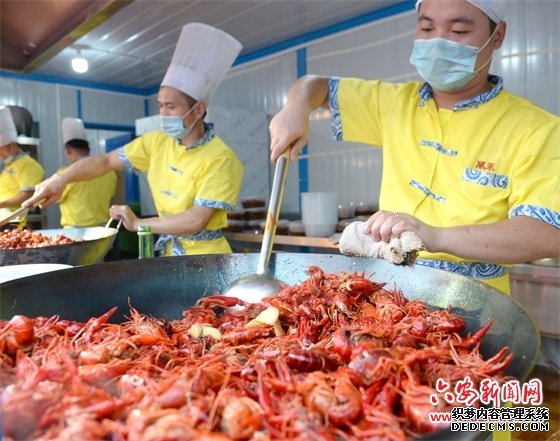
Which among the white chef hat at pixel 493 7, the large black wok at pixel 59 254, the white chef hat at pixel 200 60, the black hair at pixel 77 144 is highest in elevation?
the white chef hat at pixel 200 60

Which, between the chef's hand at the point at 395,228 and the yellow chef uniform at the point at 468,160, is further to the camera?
the yellow chef uniform at the point at 468,160

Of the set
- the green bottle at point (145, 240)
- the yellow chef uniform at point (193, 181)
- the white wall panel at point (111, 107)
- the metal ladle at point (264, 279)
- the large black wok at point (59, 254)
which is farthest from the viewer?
the white wall panel at point (111, 107)

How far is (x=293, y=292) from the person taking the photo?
1.39 meters

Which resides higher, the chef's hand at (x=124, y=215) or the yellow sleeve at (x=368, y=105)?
the yellow sleeve at (x=368, y=105)

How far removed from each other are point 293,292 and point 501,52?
4652 millimetres

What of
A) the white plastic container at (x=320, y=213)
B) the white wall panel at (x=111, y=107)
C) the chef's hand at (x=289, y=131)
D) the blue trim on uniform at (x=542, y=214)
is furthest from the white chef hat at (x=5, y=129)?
the blue trim on uniform at (x=542, y=214)

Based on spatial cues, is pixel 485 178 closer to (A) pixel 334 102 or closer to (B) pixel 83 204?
(A) pixel 334 102

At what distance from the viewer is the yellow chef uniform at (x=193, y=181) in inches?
127

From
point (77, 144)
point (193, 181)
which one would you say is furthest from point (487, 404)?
point (77, 144)

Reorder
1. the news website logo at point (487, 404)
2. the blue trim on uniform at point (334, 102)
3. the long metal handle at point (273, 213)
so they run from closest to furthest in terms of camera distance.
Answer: the news website logo at point (487, 404) < the long metal handle at point (273, 213) < the blue trim on uniform at point (334, 102)

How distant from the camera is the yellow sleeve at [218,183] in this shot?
10.3 ft

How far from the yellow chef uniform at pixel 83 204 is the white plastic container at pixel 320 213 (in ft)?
8.99

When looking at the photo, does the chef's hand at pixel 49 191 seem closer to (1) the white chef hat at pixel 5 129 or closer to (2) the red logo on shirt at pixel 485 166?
(2) the red logo on shirt at pixel 485 166

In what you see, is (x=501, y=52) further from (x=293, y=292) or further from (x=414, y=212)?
(x=293, y=292)
